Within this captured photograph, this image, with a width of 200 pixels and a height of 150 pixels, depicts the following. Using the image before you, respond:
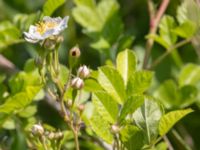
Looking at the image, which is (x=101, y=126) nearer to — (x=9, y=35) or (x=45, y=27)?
(x=45, y=27)

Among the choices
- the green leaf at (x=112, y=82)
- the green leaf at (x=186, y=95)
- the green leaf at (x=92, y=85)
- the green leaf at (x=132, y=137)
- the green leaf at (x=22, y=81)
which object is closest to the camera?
the green leaf at (x=132, y=137)

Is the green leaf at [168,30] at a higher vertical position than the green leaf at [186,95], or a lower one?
higher

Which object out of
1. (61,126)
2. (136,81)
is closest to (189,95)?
(136,81)

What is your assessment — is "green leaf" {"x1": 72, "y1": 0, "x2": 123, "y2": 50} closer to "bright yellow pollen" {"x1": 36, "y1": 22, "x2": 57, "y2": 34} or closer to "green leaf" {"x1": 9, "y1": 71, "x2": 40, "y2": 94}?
"green leaf" {"x1": 9, "y1": 71, "x2": 40, "y2": 94}

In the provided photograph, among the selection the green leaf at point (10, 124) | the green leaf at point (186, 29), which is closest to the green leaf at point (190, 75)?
the green leaf at point (186, 29)

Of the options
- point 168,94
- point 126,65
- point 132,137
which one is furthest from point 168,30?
point 132,137

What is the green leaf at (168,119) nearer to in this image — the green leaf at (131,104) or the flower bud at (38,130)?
the green leaf at (131,104)
